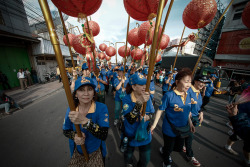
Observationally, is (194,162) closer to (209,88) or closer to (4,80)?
(209,88)

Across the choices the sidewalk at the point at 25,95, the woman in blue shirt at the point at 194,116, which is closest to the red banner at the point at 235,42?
the woman in blue shirt at the point at 194,116

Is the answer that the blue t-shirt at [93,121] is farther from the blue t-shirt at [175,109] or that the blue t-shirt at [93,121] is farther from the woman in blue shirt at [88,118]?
the blue t-shirt at [175,109]

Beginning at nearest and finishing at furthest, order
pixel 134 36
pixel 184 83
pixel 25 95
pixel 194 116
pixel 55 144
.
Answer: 1. pixel 184 83
2. pixel 194 116
3. pixel 55 144
4. pixel 134 36
5. pixel 25 95

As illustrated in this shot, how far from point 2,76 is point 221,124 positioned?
1389cm

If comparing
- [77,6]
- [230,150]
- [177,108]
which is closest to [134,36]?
[77,6]

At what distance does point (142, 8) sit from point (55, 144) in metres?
4.01

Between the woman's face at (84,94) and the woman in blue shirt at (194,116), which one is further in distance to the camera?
the woman in blue shirt at (194,116)

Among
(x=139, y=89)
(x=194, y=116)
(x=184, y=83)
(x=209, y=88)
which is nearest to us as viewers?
(x=139, y=89)

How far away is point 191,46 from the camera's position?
27859 millimetres

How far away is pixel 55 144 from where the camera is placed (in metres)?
2.70

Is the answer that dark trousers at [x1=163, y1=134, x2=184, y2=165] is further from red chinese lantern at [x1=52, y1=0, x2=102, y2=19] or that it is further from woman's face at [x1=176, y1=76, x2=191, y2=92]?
red chinese lantern at [x1=52, y1=0, x2=102, y2=19]

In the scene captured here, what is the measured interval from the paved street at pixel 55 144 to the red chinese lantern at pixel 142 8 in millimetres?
3211

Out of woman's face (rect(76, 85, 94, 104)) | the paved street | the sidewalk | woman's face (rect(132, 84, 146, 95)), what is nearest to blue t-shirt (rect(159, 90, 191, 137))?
woman's face (rect(132, 84, 146, 95))

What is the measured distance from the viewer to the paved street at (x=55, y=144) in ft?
7.37
